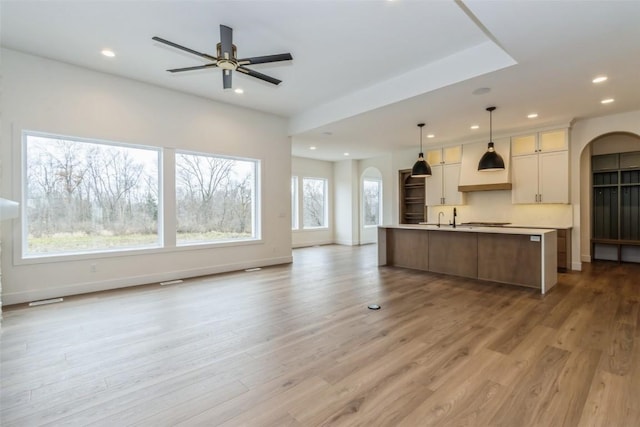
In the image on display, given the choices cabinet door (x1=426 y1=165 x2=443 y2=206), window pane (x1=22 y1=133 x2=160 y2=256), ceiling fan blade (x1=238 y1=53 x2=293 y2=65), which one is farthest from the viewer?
cabinet door (x1=426 y1=165 x2=443 y2=206)

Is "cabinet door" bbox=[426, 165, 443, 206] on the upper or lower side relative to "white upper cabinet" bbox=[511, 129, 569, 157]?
lower

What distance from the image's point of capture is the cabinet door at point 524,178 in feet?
21.6

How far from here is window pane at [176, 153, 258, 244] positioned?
583cm

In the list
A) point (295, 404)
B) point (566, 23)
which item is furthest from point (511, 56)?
point (295, 404)

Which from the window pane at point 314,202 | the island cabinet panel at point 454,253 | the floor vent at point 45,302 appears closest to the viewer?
the floor vent at point 45,302

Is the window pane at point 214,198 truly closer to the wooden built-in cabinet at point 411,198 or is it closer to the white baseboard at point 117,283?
the white baseboard at point 117,283

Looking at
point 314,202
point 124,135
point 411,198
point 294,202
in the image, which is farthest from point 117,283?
point 411,198

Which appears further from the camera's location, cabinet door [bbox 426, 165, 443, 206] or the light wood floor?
cabinet door [bbox 426, 165, 443, 206]

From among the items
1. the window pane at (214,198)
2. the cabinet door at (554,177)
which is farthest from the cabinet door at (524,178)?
the window pane at (214,198)

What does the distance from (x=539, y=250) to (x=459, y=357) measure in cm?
282

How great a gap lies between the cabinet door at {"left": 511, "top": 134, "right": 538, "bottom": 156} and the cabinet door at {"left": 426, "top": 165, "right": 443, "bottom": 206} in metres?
1.68

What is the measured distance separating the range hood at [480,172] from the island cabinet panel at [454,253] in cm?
186

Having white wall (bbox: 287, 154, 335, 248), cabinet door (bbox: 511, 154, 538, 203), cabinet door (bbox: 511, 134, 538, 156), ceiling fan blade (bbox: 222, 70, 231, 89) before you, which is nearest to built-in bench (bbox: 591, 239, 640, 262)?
cabinet door (bbox: 511, 154, 538, 203)

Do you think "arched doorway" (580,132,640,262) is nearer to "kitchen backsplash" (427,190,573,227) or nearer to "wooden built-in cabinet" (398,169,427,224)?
"kitchen backsplash" (427,190,573,227)
